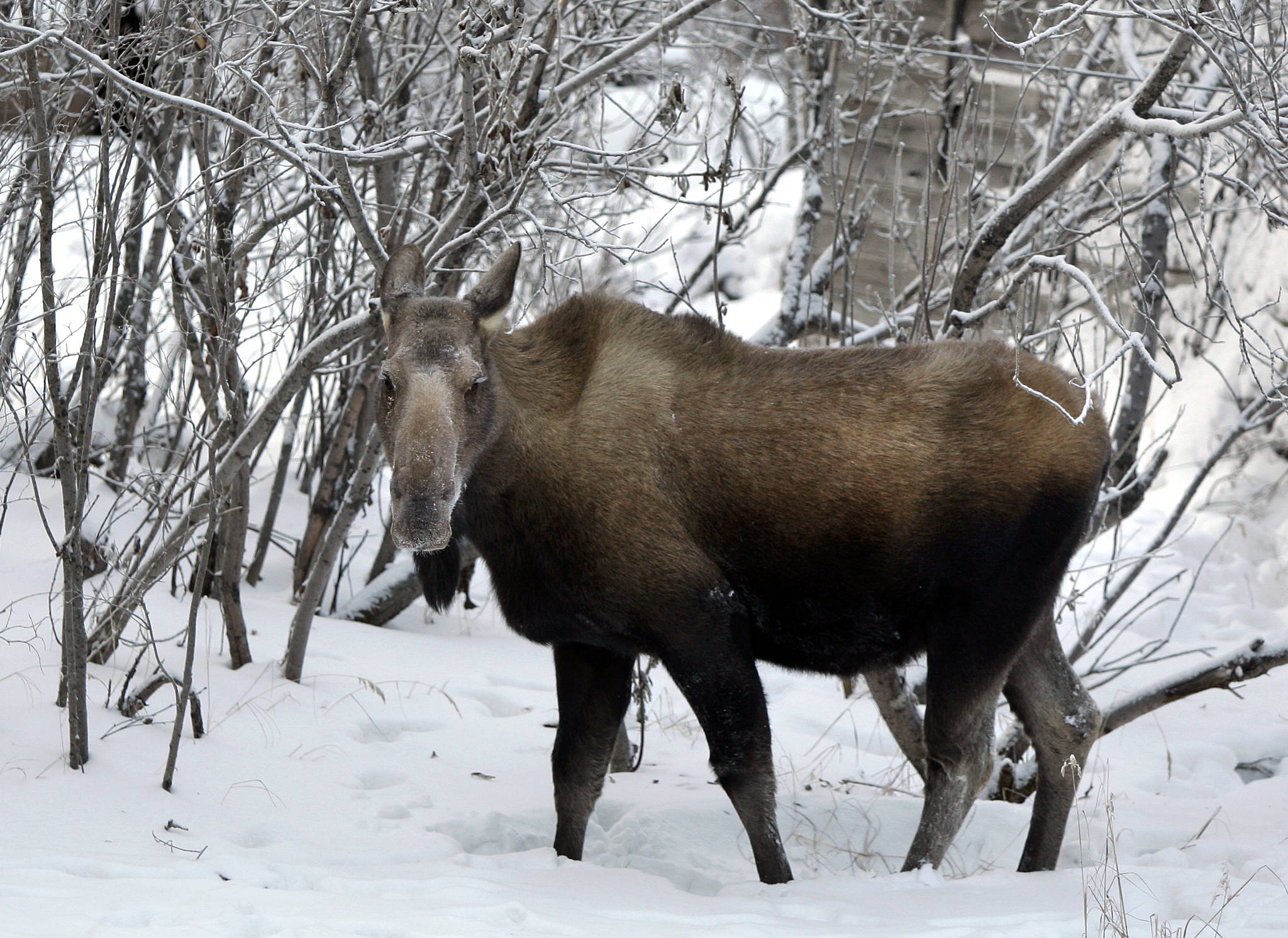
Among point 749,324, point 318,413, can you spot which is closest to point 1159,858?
point 318,413

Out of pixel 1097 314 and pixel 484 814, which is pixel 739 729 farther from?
Answer: pixel 1097 314

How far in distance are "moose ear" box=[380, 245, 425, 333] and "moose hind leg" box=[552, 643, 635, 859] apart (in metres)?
1.41

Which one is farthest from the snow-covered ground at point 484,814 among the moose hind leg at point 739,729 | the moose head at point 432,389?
the moose head at point 432,389

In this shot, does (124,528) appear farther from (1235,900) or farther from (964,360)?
(1235,900)

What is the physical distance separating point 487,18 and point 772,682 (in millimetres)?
4147

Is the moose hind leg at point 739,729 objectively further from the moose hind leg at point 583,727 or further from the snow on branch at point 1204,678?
the snow on branch at point 1204,678

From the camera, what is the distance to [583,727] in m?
4.57

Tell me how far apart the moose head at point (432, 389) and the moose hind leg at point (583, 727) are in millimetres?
938

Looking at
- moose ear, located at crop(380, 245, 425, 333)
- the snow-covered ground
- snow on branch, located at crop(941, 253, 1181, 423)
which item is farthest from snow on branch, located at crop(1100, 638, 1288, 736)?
moose ear, located at crop(380, 245, 425, 333)

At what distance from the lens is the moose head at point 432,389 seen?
3.66 meters

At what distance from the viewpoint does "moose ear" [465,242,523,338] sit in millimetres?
4188

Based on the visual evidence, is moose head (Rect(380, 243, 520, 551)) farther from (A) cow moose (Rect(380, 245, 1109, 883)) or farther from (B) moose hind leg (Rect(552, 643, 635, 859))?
(B) moose hind leg (Rect(552, 643, 635, 859))

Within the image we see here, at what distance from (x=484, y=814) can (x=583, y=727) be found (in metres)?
0.63

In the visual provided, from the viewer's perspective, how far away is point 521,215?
4910 millimetres
